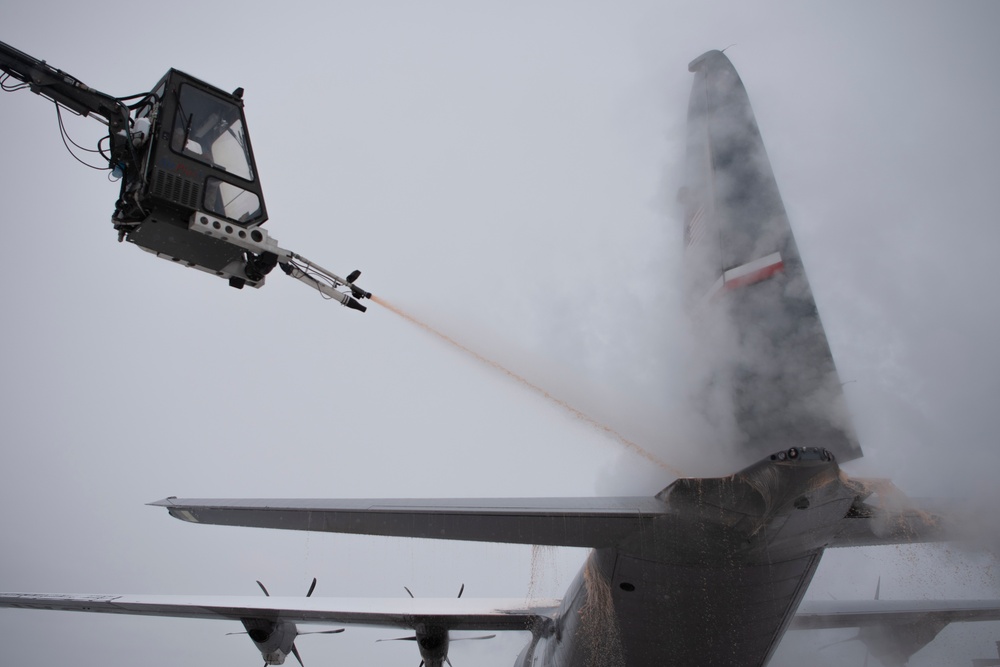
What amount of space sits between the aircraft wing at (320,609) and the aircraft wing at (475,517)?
15.9ft

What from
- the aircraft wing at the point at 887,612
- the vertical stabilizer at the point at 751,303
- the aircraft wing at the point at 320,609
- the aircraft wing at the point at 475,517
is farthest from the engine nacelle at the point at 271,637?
the vertical stabilizer at the point at 751,303

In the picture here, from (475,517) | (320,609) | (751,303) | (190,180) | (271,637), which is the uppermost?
(751,303)

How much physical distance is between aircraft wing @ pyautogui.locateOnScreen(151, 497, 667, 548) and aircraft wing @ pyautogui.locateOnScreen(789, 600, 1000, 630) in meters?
6.16

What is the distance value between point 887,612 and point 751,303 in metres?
7.55

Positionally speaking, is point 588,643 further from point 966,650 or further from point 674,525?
point 966,650

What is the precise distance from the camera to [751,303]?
5.79 m

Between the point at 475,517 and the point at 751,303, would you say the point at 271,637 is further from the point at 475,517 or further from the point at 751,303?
the point at 751,303

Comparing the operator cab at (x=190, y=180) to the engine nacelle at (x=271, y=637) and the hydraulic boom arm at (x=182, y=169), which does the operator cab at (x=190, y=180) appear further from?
the engine nacelle at (x=271, y=637)

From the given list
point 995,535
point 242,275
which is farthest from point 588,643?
point 242,275

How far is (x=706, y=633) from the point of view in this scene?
6.39m

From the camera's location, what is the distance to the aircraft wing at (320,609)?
9.90 m

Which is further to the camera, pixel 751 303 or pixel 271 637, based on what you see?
pixel 271 637

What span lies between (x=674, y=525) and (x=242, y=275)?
451cm

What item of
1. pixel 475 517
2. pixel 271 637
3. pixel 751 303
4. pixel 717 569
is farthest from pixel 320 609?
pixel 751 303
